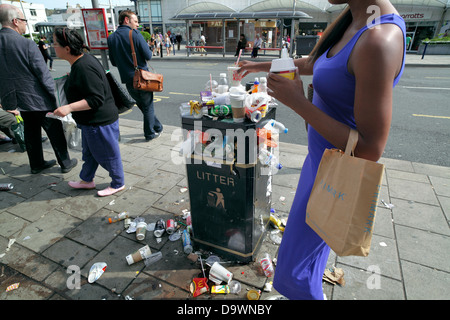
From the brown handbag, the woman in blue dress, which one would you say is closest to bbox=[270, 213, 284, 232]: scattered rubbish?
the woman in blue dress

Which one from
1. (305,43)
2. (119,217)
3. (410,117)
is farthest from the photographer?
(305,43)

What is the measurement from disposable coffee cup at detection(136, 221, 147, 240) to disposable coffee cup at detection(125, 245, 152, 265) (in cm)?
21

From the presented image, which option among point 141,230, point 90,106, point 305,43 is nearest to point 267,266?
point 141,230

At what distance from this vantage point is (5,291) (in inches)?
82.3

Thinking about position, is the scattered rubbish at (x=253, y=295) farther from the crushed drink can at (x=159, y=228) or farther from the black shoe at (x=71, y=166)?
the black shoe at (x=71, y=166)

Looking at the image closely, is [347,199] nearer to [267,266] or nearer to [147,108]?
[267,266]

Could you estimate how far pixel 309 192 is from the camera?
1438 mm

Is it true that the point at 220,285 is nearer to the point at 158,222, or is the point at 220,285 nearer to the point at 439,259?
the point at 158,222

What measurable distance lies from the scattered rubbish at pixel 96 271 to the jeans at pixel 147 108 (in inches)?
117

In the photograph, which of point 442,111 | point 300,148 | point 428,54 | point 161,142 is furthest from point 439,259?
point 428,54

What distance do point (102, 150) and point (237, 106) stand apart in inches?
80.9

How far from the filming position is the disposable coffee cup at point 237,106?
67.6 inches

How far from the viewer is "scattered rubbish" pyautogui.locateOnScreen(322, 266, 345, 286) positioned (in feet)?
6.91

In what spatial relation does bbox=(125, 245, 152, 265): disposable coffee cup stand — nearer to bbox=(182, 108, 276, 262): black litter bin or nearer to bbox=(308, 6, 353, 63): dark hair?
bbox=(182, 108, 276, 262): black litter bin
